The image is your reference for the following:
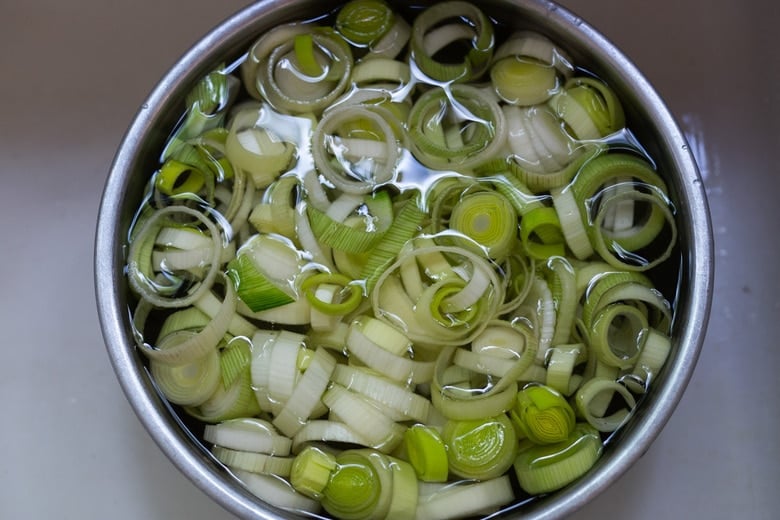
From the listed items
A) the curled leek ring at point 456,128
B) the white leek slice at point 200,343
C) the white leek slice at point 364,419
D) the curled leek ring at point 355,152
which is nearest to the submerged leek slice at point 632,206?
the curled leek ring at point 456,128

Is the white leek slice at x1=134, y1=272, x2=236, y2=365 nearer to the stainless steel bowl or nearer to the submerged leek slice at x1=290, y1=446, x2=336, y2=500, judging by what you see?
the stainless steel bowl

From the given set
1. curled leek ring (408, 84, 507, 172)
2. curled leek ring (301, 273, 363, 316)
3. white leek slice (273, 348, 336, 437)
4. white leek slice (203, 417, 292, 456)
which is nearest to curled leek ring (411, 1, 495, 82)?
curled leek ring (408, 84, 507, 172)

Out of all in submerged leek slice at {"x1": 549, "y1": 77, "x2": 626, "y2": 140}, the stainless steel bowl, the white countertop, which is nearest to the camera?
the stainless steel bowl

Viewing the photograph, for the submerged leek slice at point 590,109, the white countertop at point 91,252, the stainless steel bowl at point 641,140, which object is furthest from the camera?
the white countertop at point 91,252

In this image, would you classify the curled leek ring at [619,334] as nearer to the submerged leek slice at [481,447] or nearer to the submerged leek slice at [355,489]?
the submerged leek slice at [481,447]

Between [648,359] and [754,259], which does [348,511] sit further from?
[754,259]

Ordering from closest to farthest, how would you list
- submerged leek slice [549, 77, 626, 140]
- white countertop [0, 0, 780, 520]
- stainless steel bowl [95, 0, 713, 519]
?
stainless steel bowl [95, 0, 713, 519]
submerged leek slice [549, 77, 626, 140]
white countertop [0, 0, 780, 520]

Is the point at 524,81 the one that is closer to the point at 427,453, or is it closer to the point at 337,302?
the point at 337,302
